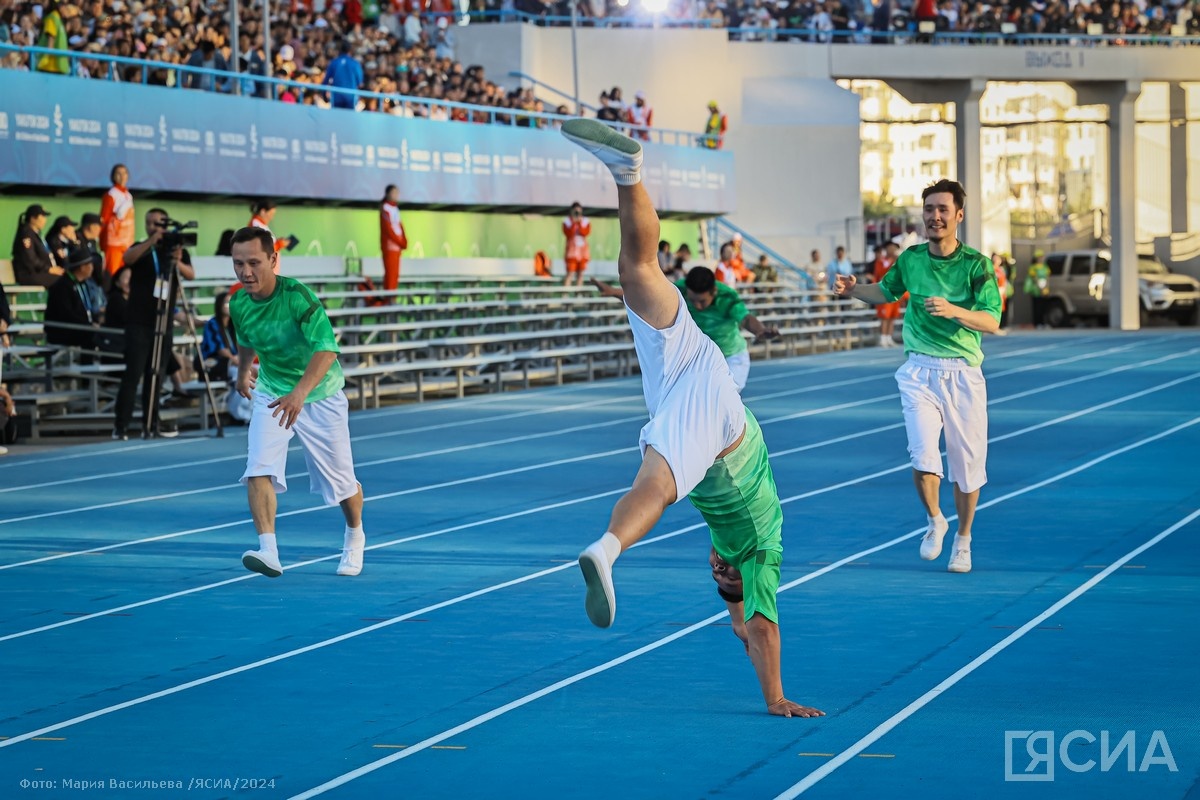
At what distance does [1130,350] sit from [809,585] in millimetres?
29324

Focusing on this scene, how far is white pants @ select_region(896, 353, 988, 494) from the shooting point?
404 inches

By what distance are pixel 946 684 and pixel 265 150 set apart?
20198 millimetres

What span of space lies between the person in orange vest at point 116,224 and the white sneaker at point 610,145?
15.5 m

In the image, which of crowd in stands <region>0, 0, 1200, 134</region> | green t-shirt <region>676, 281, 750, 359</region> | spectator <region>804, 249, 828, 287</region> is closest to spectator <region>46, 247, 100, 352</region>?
crowd in stands <region>0, 0, 1200, 134</region>

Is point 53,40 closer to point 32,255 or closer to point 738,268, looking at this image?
point 32,255

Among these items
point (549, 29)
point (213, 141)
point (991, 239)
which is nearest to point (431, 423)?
point (213, 141)

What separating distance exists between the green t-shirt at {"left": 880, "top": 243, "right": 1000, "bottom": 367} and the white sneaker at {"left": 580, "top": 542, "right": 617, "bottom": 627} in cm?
480

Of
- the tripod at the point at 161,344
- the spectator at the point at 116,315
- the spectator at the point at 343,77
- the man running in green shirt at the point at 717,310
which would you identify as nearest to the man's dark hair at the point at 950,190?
the man running in green shirt at the point at 717,310

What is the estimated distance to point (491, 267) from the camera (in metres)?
33.7

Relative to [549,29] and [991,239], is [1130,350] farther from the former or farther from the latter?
[991,239]

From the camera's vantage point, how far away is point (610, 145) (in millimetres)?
5777

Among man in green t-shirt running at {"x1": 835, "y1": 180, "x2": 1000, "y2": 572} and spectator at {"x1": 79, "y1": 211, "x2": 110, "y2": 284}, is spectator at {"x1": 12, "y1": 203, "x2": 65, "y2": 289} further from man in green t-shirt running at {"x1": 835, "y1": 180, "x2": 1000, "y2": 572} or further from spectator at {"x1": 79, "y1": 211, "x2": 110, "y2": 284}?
man in green t-shirt running at {"x1": 835, "y1": 180, "x2": 1000, "y2": 572}

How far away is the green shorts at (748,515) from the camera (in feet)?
20.7

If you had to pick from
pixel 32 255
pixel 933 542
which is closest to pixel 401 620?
pixel 933 542
